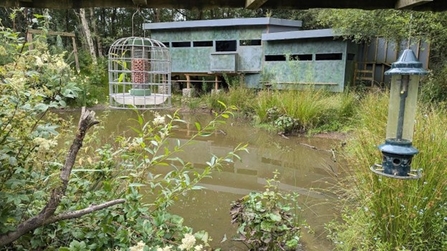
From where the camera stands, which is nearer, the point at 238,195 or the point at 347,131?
the point at 238,195

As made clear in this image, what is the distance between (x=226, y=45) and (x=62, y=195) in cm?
1096

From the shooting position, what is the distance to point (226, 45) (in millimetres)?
11883

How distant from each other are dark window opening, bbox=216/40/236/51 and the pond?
449cm

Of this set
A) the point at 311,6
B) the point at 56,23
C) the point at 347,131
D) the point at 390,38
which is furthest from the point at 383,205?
the point at 56,23

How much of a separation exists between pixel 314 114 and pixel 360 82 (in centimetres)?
353

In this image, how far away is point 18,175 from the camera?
1503mm

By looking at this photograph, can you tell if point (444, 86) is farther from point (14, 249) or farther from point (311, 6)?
point (14, 249)

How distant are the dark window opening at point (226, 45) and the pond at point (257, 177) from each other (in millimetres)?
4488

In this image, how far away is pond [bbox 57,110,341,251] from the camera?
9.96ft

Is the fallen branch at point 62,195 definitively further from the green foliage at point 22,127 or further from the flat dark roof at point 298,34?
A: the flat dark roof at point 298,34

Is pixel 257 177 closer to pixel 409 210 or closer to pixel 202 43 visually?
pixel 409 210

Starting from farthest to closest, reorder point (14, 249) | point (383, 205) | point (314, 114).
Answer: point (314, 114) → point (383, 205) → point (14, 249)

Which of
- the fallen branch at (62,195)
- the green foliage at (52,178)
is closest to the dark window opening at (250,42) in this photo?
the green foliage at (52,178)

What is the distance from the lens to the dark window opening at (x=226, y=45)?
38.4ft
